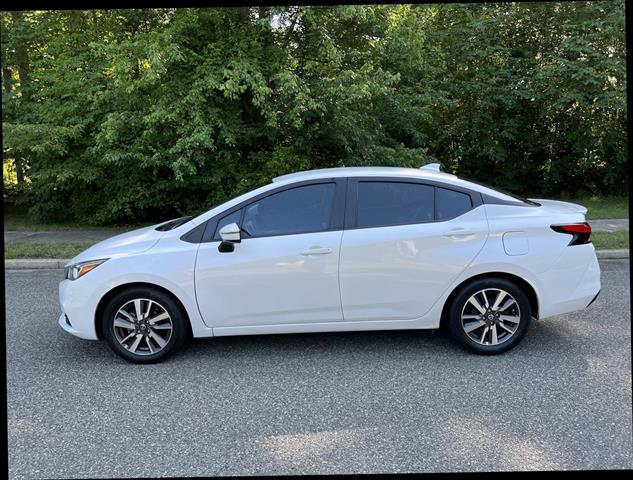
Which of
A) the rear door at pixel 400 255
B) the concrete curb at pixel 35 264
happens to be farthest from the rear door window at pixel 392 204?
the concrete curb at pixel 35 264

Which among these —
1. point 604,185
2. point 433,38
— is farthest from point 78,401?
point 604,185

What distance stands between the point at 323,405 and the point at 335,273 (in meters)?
1.12

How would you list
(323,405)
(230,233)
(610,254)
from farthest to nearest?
(610,254) < (230,233) < (323,405)

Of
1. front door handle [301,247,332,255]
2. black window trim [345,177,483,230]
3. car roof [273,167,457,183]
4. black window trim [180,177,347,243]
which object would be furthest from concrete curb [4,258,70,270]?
black window trim [345,177,483,230]

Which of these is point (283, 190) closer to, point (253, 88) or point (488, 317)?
point (488, 317)

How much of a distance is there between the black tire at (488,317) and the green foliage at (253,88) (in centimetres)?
585

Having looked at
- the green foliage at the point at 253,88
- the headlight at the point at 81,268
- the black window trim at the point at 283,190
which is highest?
the green foliage at the point at 253,88

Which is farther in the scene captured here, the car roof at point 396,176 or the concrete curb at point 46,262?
the concrete curb at point 46,262

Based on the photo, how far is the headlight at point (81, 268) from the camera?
14.9 ft

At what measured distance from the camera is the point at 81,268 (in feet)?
15.1

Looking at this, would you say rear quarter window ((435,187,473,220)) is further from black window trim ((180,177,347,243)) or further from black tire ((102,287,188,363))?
black tire ((102,287,188,363))

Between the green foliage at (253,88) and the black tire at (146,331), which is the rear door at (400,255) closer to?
the black tire at (146,331)

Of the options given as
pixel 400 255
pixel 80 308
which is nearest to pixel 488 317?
pixel 400 255

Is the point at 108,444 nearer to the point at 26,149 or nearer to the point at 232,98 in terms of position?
the point at 232,98
